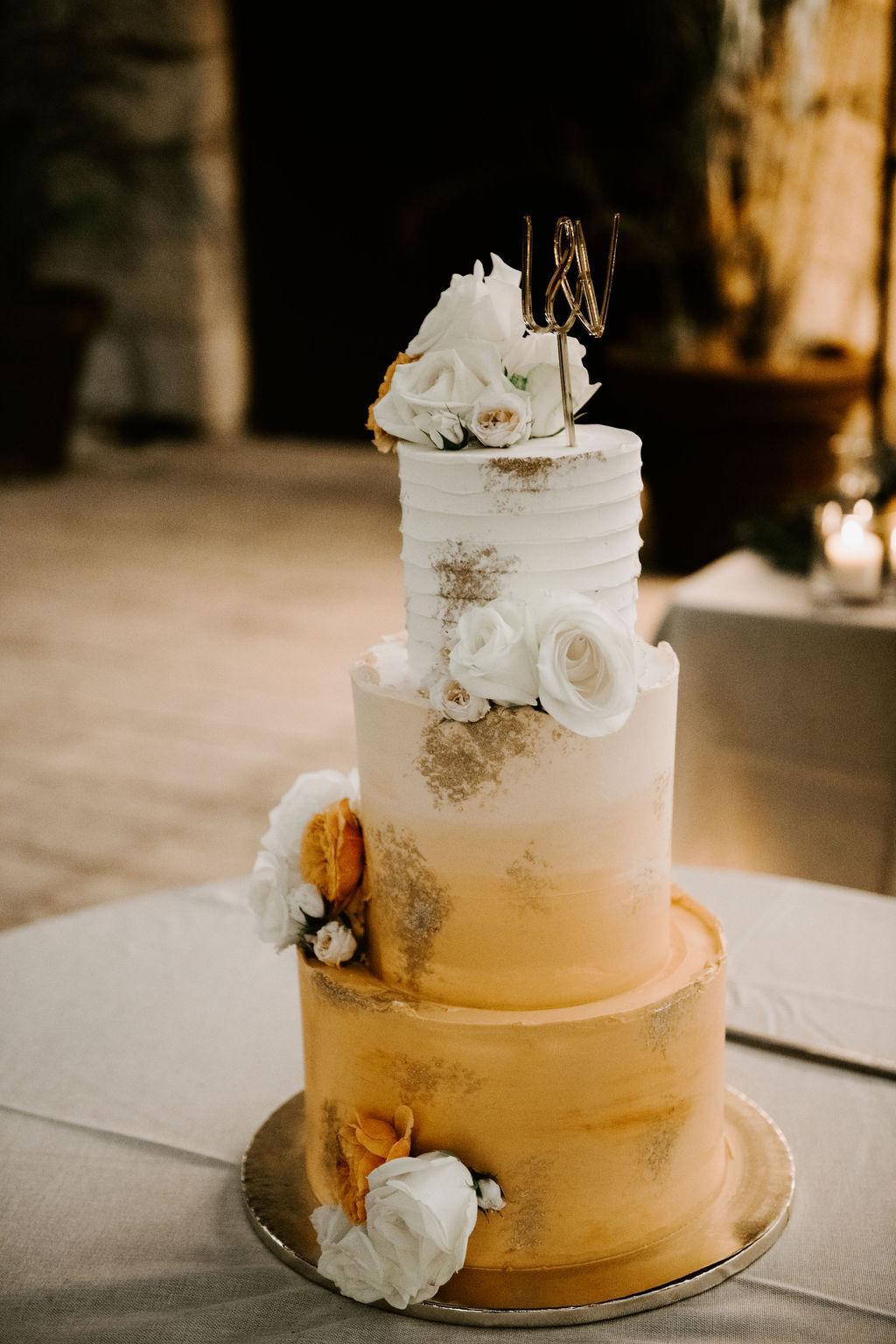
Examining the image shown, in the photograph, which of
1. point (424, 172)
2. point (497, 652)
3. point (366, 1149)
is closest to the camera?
point (497, 652)

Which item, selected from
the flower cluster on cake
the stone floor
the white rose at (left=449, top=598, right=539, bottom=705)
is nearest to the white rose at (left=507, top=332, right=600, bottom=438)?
the flower cluster on cake

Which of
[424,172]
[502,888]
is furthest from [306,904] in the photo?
[424,172]

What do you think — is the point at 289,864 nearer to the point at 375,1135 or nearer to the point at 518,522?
the point at 375,1135

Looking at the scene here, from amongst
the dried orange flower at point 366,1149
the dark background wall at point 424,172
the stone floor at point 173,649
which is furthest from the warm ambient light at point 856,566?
the dark background wall at point 424,172

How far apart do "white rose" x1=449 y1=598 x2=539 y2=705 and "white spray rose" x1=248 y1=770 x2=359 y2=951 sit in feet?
0.83

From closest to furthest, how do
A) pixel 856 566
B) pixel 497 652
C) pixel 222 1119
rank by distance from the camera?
pixel 497 652 → pixel 222 1119 → pixel 856 566

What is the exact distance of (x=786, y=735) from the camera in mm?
2270

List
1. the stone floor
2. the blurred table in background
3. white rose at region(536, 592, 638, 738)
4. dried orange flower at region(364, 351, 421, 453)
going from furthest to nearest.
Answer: the stone floor, the blurred table in background, dried orange flower at region(364, 351, 421, 453), white rose at region(536, 592, 638, 738)

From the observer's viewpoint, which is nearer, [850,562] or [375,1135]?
[375,1135]

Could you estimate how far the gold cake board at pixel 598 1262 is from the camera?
1031mm

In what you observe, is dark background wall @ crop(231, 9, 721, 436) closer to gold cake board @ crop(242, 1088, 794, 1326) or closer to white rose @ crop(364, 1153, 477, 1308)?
gold cake board @ crop(242, 1088, 794, 1326)

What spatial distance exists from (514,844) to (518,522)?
239 millimetres

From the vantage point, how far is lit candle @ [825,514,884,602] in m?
2.25

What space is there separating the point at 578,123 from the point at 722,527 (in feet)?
7.01
